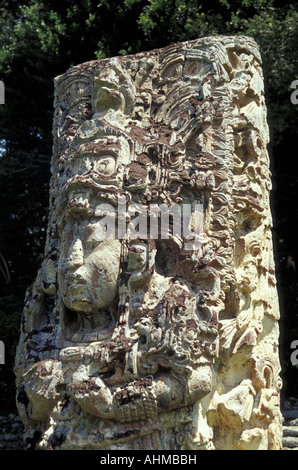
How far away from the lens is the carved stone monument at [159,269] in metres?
4.33

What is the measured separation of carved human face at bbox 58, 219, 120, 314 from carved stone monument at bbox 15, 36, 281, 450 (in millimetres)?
11

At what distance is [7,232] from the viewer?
386 inches

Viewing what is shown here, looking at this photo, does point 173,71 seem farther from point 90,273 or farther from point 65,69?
point 65,69

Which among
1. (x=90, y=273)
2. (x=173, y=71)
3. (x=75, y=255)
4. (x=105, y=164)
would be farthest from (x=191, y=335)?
(x=173, y=71)

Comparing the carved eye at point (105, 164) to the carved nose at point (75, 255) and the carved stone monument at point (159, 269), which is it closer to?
the carved stone monument at point (159, 269)

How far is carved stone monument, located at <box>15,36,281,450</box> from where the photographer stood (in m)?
4.33

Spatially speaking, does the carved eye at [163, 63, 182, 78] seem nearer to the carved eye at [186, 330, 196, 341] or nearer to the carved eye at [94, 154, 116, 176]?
the carved eye at [94, 154, 116, 176]

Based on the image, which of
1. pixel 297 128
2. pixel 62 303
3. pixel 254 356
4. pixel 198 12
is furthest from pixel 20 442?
pixel 198 12

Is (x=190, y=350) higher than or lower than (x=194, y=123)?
lower

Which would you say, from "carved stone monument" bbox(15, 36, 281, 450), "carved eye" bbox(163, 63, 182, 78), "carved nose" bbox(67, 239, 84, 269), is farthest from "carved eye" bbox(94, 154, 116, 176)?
"carved eye" bbox(163, 63, 182, 78)

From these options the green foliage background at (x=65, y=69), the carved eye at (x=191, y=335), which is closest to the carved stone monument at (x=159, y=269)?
the carved eye at (x=191, y=335)
